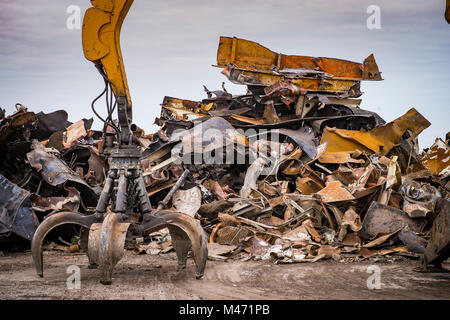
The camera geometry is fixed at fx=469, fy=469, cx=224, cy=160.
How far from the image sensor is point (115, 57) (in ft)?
13.6

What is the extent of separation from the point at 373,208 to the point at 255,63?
4682mm

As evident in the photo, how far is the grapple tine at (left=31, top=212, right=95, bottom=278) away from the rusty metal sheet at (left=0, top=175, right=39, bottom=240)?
51.8 inches

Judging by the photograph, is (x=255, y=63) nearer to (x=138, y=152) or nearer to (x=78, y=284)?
(x=138, y=152)

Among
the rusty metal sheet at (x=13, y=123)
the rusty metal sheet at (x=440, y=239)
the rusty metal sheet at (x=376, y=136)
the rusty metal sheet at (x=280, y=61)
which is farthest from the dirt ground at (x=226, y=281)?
the rusty metal sheet at (x=280, y=61)

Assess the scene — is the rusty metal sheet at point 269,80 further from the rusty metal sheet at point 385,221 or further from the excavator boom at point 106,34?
the excavator boom at point 106,34

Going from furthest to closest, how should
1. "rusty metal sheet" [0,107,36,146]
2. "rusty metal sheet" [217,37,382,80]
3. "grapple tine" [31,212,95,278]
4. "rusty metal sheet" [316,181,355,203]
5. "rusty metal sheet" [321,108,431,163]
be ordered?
"rusty metal sheet" [217,37,382,80], "rusty metal sheet" [321,108,431,163], "rusty metal sheet" [0,107,36,146], "rusty metal sheet" [316,181,355,203], "grapple tine" [31,212,95,278]

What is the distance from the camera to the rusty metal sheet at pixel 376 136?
287 inches

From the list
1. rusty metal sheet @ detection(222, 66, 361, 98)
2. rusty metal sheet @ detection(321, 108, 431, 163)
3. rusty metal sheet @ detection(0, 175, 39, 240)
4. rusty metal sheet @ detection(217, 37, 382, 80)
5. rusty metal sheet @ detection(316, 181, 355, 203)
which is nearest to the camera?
rusty metal sheet @ detection(0, 175, 39, 240)

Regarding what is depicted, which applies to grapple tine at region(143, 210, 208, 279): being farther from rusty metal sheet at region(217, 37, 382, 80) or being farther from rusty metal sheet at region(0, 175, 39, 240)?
rusty metal sheet at region(217, 37, 382, 80)

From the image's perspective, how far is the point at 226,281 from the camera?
13.3 ft

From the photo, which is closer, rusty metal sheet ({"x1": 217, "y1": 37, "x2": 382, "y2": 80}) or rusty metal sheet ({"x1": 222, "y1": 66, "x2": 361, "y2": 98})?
rusty metal sheet ({"x1": 222, "y1": 66, "x2": 361, "y2": 98})

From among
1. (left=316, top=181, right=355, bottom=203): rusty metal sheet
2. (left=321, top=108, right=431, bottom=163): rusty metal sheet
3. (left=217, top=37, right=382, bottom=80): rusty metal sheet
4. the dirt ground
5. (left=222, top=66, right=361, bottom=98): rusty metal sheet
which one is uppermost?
(left=217, top=37, right=382, bottom=80): rusty metal sheet

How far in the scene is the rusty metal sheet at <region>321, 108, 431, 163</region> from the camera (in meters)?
7.28

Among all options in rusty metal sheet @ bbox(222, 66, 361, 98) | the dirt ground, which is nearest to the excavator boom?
the dirt ground
